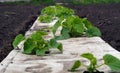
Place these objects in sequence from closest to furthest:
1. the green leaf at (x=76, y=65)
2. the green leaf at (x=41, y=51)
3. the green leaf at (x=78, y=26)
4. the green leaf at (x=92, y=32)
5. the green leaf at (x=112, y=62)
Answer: the green leaf at (x=112, y=62)
the green leaf at (x=76, y=65)
the green leaf at (x=41, y=51)
the green leaf at (x=78, y=26)
the green leaf at (x=92, y=32)

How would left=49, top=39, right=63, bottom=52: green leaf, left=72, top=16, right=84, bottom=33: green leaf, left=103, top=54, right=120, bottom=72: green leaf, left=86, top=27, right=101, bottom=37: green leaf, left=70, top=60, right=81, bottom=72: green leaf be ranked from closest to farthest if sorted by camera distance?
1. left=103, top=54, right=120, bottom=72: green leaf
2. left=70, top=60, right=81, bottom=72: green leaf
3. left=49, top=39, right=63, bottom=52: green leaf
4. left=72, top=16, right=84, bottom=33: green leaf
5. left=86, top=27, right=101, bottom=37: green leaf

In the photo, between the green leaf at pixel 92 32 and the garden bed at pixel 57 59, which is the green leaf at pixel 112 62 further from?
the green leaf at pixel 92 32

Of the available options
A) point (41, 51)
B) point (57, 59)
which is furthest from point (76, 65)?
point (41, 51)

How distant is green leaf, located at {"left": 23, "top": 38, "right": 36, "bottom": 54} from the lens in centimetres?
364

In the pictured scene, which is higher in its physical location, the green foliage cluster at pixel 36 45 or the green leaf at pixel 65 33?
the green foliage cluster at pixel 36 45

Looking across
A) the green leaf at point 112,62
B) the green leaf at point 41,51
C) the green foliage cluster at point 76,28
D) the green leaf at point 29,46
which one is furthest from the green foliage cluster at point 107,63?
the green foliage cluster at point 76,28

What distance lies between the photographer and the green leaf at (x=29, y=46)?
3637 mm

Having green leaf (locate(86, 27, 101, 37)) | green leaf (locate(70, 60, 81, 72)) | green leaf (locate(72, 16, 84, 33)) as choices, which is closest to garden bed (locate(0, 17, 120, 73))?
green leaf (locate(70, 60, 81, 72))

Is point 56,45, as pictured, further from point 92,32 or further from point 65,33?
point 92,32

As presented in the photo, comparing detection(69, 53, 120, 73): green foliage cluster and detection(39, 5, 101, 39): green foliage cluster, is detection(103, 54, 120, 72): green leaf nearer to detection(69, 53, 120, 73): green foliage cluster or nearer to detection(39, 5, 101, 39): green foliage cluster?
detection(69, 53, 120, 73): green foliage cluster

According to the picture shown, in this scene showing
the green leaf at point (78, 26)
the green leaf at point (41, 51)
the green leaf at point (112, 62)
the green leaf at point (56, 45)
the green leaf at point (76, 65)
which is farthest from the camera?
the green leaf at point (78, 26)

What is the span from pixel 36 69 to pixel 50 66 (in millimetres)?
140

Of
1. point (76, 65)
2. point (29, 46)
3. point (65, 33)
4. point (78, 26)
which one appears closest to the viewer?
point (76, 65)

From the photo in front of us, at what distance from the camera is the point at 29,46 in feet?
12.2
